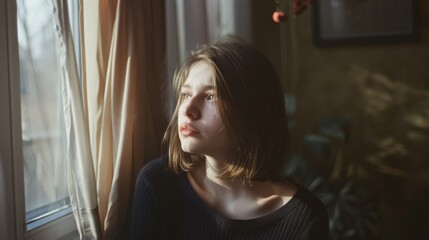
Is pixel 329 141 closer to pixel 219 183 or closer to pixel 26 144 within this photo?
pixel 219 183

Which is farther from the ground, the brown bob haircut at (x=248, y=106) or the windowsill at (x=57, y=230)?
the brown bob haircut at (x=248, y=106)

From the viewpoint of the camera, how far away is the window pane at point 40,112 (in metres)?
0.85

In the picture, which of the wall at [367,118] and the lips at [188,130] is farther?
the wall at [367,118]

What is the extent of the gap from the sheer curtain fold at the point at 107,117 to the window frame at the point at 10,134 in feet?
0.33

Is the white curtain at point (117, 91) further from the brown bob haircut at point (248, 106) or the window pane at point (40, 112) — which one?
the brown bob haircut at point (248, 106)

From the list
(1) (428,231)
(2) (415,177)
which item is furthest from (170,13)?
(1) (428,231)

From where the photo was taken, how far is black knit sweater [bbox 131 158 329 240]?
2.57 feet

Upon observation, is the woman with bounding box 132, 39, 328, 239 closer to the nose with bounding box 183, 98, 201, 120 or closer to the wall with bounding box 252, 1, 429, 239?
the nose with bounding box 183, 98, 201, 120

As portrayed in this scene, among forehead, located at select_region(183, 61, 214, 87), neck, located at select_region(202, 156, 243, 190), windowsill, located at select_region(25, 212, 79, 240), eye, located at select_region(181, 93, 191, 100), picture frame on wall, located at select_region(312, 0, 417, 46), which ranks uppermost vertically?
picture frame on wall, located at select_region(312, 0, 417, 46)

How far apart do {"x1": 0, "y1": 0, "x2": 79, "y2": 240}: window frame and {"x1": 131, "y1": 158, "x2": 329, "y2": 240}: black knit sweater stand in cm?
25

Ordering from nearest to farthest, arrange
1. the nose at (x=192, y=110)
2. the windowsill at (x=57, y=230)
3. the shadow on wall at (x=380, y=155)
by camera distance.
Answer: the nose at (x=192, y=110) → the windowsill at (x=57, y=230) → the shadow on wall at (x=380, y=155)

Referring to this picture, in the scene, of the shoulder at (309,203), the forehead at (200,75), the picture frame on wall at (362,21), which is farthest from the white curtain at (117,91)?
the picture frame on wall at (362,21)

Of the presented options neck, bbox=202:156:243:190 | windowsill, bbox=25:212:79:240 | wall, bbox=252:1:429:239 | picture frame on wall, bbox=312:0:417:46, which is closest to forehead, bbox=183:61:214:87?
neck, bbox=202:156:243:190

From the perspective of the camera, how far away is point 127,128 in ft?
3.07
